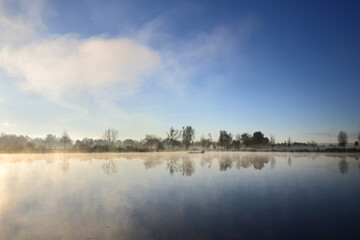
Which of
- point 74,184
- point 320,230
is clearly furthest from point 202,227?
point 74,184

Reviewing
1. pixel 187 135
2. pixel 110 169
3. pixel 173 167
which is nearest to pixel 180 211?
pixel 110 169

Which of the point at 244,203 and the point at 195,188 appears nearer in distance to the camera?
the point at 244,203

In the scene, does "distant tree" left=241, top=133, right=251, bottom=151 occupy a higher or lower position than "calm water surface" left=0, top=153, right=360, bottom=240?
higher

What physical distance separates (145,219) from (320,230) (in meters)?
7.29

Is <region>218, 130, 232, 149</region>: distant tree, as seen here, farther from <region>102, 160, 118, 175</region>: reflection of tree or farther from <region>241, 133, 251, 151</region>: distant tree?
<region>102, 160, 118, 175</region>: reflection of tree

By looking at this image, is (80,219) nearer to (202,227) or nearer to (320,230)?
(202,227)

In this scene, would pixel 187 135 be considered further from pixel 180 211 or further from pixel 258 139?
pixel 180 211

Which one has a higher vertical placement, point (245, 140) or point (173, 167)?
point (245, 140)

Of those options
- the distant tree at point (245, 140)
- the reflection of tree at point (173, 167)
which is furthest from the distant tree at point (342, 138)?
the reflection of tree at point (173, 167)

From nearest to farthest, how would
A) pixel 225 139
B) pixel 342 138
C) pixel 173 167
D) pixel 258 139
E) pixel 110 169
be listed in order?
pixel 110 169, pixel 173 167, pixel 342 138, pixel 225 139, pixel 258 139

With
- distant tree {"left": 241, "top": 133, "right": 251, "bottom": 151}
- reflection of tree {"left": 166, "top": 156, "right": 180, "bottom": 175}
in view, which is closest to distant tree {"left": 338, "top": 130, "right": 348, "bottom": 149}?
distant tree {"left": 241, "top": 133, "right": 251, "bottom": 151}

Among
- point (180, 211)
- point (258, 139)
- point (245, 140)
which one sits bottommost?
point (180, 211)

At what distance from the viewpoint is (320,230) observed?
9.28 m

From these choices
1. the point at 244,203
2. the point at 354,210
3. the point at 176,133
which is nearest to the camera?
the point at 354,210
